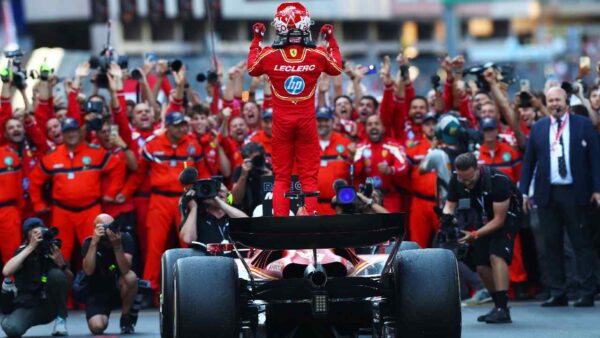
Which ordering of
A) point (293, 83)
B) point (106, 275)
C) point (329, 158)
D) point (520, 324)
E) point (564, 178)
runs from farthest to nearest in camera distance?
point (329, 158), point (564, 178), point (106, 275), point (520, 324), point (293, 83)

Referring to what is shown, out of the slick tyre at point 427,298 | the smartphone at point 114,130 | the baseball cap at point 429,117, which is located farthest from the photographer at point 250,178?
the slick tyre at point 427,298

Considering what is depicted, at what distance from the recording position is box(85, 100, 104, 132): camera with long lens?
15953mm

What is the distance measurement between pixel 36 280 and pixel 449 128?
170 inches

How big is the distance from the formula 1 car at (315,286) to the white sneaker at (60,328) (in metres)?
3.30

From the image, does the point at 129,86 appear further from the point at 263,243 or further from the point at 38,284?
the point at 263,243

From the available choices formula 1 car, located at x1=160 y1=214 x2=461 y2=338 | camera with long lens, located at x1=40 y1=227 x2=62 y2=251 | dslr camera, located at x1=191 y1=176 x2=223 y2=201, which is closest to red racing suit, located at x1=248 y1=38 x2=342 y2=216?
dslr camera, located at x1=191 y1=176 x2=223 y2=201

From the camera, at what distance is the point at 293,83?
12.3 m

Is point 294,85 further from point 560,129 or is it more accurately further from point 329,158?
point 329,158

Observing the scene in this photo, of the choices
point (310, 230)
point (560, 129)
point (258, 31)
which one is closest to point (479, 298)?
point (560, 129)

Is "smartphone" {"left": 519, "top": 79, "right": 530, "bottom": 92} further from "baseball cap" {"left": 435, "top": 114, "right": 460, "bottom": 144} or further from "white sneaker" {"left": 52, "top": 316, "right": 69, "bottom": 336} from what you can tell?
"white sneaker" {"left": 52, "top": 316, "right": 69, "bottom": 336}

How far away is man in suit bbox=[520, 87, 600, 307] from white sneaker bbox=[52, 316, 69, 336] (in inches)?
180

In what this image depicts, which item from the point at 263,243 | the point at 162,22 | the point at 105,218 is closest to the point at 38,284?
the point at 105,218

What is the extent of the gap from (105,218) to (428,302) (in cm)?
420

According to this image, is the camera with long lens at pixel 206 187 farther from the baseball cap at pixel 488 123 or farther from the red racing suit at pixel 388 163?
the baseball cap at pixel 488 123
